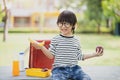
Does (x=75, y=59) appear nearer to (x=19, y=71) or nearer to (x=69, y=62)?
(x=69, y=62)

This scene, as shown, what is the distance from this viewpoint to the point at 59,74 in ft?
6.47

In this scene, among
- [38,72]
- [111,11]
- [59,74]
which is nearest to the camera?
[59,74]

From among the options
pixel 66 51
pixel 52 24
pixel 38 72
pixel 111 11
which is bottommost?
pixel 38 72

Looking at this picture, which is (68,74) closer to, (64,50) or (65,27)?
(64,50)

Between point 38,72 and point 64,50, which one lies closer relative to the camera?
point 64,50

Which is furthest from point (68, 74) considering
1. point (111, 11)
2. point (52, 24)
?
point (111, 11)

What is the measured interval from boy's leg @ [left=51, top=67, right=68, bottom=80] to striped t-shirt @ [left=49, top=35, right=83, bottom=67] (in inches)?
1.2

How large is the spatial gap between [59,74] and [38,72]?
13.2 inches

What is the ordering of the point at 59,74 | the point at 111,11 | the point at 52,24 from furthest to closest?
the point at 111,11, the point at 52,24, the point at 59,74

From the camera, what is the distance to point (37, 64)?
2389mm

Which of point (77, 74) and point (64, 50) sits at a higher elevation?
point (64, 50)

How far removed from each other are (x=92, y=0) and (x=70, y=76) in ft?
4.48

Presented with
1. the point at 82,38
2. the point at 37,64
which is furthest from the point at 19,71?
the point at 82,38

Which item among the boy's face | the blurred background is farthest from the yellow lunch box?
the boy's face
